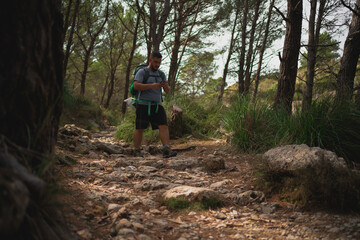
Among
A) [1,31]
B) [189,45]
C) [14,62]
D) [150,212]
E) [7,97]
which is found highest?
[189,45]

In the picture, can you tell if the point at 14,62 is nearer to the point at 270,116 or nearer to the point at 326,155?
the point at 326,155

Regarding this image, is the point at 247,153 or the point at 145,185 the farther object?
the point at 247,153

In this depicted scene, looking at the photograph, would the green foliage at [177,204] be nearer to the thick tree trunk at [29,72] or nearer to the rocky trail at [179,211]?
the rocky trail at [179,211]

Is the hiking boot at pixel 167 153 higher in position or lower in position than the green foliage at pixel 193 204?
higher

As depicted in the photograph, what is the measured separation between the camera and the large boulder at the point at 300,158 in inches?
84.4

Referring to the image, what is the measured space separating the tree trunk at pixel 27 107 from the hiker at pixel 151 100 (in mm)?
3052

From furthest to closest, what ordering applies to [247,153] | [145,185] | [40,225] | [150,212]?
[247,153], [145,185], [150,212], [40,225]

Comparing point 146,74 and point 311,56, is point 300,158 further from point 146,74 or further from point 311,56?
point 311,56

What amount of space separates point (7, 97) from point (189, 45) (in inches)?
478

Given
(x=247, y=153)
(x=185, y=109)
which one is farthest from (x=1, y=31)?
(x=185, y=109)

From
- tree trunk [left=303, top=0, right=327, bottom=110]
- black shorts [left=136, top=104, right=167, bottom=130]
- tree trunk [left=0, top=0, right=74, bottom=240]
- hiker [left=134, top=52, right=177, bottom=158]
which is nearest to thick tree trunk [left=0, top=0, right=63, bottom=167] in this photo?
tree trunk [left=0, top=0, right=74, bottom=240]

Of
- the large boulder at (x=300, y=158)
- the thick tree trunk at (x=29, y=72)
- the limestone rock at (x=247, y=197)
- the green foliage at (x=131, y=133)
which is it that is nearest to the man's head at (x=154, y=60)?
the green foliage at (x=131, y=133)

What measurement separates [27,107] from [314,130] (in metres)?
3.25

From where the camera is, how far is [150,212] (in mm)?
2018
